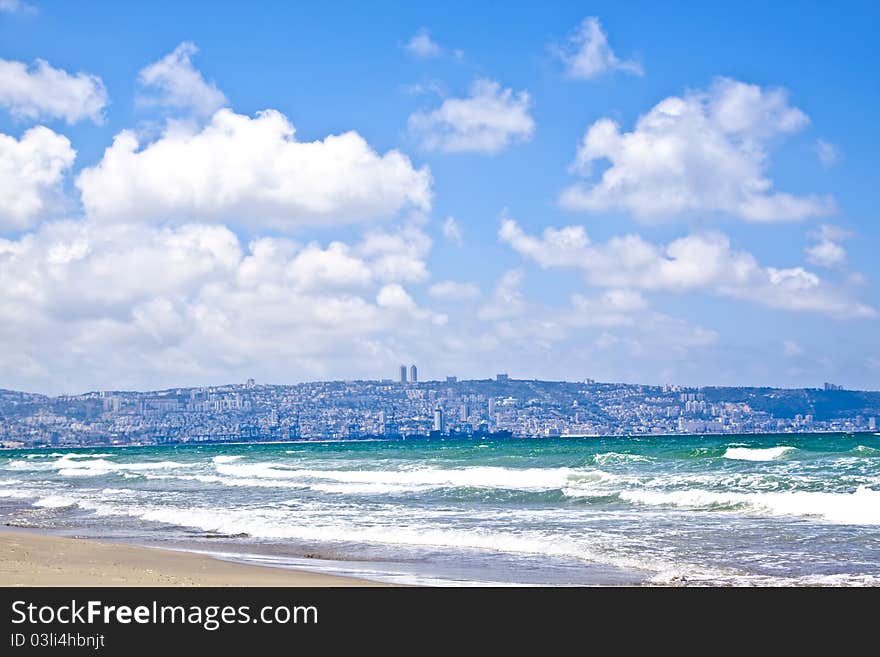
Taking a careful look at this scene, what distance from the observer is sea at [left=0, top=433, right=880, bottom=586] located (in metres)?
14.4

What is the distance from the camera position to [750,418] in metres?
143

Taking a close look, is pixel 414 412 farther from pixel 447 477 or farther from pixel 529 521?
pixel 529 521

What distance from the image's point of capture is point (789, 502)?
22781 mm

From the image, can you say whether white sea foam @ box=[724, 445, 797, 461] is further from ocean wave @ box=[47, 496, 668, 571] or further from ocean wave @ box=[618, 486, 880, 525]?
ocean wave @ box=[47, 496, 668, 571]

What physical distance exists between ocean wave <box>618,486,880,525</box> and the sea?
0.21 feet

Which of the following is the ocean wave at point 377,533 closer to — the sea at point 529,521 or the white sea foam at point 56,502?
the sea at point 529,521

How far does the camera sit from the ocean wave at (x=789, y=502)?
20953mm

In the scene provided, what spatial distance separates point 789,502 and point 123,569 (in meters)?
15.4

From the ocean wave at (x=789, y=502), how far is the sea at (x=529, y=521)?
2.6 inches

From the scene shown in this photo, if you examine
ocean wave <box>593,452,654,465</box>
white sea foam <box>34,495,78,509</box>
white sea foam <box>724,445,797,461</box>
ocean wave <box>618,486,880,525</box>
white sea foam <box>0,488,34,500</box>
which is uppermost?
ocean wave <box>618,486,880,525</box>

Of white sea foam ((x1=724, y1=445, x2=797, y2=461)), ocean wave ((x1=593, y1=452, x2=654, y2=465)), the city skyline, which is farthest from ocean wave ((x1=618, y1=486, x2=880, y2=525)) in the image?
the city skyline

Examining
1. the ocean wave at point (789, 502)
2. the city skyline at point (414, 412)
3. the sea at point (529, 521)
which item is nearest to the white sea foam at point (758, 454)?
the sea at point (529, 521)

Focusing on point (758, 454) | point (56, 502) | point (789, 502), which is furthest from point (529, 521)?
point (758, 454)
